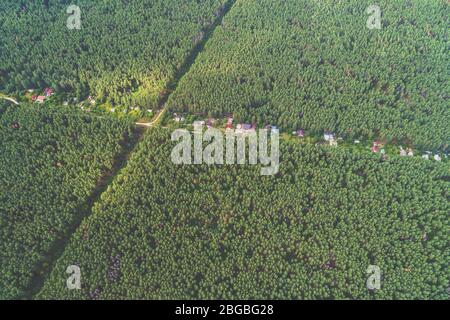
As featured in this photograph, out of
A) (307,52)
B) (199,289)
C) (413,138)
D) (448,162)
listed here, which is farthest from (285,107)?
(199,289)

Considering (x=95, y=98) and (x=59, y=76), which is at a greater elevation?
(x=59, y=76)

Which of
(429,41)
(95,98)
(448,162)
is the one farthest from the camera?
(429,41)

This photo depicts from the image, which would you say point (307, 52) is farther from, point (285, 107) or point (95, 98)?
point (95, 98)

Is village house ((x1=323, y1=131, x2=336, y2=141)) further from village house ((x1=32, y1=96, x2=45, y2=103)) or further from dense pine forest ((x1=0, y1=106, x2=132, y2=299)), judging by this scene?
village house ((x1=32, y1=96, x2=45, y2=103))

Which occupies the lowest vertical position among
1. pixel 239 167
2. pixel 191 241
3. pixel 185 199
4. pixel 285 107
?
pixel 191 241

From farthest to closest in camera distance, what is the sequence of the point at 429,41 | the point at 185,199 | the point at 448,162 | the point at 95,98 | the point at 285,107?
the point at 429,41 → the point at 95,98 → the point at 285,107 → the point at 448,162 → the point at 185,199

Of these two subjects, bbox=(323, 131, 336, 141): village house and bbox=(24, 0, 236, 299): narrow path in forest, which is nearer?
bbox=(24, 0, 236, 299): narrow path in forest

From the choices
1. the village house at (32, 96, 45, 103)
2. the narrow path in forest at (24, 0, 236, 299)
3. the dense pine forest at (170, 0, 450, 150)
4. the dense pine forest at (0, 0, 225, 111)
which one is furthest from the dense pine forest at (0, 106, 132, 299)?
the dense pine forest at (170, 0, 450, 150)
